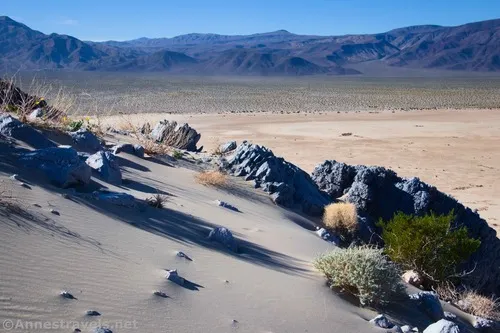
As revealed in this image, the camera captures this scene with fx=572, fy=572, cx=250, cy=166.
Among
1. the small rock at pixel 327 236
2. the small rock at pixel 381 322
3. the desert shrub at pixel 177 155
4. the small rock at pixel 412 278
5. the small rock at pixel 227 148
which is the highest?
the small rock at pixel 227 148

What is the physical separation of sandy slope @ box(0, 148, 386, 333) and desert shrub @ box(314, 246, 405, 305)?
0.17 m

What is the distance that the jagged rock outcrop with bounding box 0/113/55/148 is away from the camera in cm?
756

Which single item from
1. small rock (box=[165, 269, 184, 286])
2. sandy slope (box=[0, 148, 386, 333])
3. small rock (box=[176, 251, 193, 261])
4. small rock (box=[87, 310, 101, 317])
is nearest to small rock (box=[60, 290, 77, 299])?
sandy slope (box=[0, 148, 386, 333])

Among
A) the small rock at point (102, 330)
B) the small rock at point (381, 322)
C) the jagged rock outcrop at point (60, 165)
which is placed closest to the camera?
the small rock at point (102, 330)

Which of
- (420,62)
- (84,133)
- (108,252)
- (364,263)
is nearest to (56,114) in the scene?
(84,133)

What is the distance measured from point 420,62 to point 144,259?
201981 millimetres

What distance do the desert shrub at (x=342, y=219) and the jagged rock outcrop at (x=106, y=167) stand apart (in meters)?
3.33

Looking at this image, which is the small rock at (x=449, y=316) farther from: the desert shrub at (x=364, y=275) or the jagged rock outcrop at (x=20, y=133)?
the jagged rock outcrop at (x=20, y=133)

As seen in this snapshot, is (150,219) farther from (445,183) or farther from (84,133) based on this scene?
(445,183)

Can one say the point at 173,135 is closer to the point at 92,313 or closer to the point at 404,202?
the point at 404,202

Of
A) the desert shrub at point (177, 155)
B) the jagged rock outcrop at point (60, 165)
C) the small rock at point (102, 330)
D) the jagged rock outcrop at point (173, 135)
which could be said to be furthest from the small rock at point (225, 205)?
the small rock at point (102, 330)

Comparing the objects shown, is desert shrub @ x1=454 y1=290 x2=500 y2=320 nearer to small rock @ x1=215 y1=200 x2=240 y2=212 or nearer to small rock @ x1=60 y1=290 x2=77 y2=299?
small rock @ x1=215 y1=200 x2=240 y2=212

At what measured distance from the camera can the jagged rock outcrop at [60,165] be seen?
249 inches

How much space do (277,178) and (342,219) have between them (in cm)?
161
